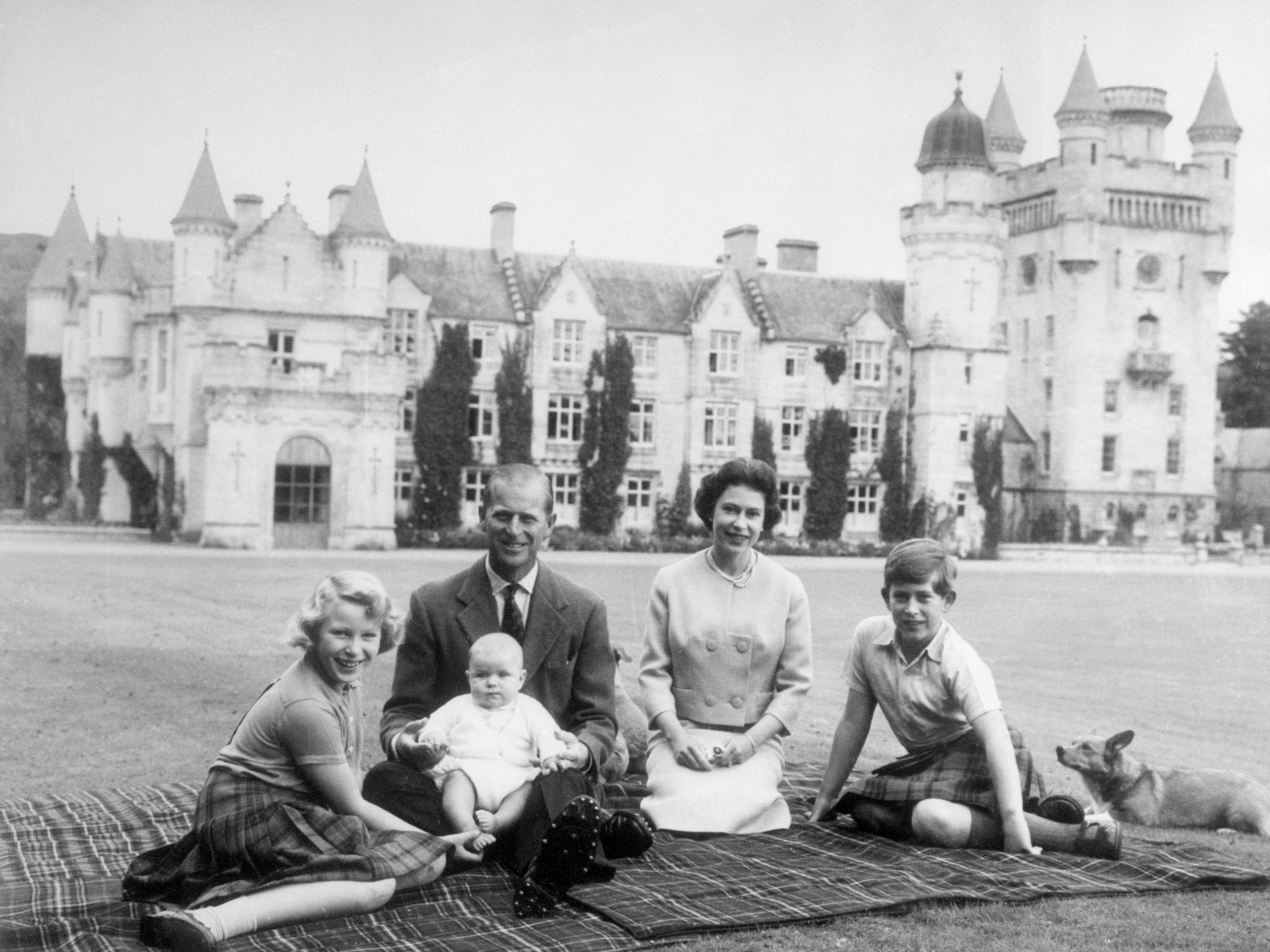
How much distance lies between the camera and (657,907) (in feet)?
15.4

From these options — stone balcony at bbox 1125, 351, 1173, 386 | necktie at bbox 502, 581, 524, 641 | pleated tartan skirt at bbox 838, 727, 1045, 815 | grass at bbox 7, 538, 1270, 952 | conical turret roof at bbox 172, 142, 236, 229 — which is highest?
conical turret roof at bbox 172, 142, 236, 229

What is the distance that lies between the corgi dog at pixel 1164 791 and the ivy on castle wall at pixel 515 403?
2671 cm

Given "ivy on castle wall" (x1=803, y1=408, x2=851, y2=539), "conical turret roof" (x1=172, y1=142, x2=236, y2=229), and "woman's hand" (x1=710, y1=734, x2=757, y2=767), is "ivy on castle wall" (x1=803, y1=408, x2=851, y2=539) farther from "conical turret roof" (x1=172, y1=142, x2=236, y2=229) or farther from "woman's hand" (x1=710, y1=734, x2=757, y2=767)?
"woman's hand" (x1=710, y1=734, x2=757, y2=767)

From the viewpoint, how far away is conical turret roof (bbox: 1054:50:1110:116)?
43.9 meters

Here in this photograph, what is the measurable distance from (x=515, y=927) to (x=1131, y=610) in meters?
17.8

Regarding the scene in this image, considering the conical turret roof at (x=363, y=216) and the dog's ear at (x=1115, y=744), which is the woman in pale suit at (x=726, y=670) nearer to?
the dog's ear at (x=1115, y=744)

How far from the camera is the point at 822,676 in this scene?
1342 cm

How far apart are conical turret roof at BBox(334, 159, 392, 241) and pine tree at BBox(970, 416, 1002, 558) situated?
50.9ft

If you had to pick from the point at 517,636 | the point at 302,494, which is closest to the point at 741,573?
the point at 517,636

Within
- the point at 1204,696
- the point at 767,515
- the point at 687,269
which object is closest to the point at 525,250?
the point at 687,269

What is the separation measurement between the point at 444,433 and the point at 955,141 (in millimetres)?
14900

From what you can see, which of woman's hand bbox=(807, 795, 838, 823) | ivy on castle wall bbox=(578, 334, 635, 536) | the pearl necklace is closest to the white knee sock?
the pearl necklace

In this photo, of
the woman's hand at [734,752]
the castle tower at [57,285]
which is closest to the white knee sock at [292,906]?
the woman's hand at [734,752]

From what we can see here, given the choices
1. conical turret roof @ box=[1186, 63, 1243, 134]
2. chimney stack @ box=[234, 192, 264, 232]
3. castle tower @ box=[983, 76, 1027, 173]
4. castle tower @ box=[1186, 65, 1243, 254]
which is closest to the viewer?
chimney stack @ box=[234, 192, 264, 232]
